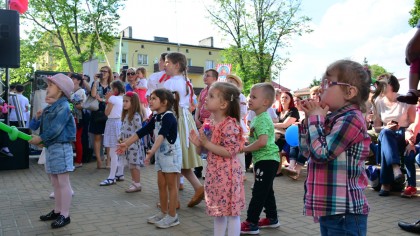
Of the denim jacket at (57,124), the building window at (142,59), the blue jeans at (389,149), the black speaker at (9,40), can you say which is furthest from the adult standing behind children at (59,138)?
the building window at (142,59)

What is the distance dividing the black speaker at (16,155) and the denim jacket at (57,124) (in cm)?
492

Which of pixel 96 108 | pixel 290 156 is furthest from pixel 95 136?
pixel 290 156

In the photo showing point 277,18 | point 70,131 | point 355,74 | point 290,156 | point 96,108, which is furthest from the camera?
point 277,18

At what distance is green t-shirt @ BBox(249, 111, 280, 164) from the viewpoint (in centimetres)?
401

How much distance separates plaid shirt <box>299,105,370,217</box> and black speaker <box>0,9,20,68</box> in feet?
25.2

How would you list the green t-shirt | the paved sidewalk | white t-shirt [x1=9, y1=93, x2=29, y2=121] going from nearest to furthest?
the green t-shirt → the paved sidewalk → white t-shirt [x1=9, y1=93, x2=29, y2=121]

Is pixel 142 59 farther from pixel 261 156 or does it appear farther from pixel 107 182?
pixel 261 156

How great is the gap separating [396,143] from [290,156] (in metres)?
2.26

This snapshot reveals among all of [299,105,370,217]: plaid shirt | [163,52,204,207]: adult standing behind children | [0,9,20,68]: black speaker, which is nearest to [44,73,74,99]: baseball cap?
[163,52,204,207]: adult standing behind children

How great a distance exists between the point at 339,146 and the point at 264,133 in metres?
1.71

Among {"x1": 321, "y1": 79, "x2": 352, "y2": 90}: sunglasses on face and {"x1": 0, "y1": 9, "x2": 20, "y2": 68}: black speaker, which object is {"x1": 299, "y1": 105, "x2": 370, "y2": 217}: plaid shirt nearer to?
{"x1": 321, "y1": 79, "x2": 352, "y2": 90}: sunglasses on face

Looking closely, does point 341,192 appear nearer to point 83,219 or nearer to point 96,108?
point 83,219

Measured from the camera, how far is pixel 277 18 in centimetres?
3650

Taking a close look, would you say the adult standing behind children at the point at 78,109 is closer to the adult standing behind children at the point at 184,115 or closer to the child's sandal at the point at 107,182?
the child's sandal at the point at 107,182
